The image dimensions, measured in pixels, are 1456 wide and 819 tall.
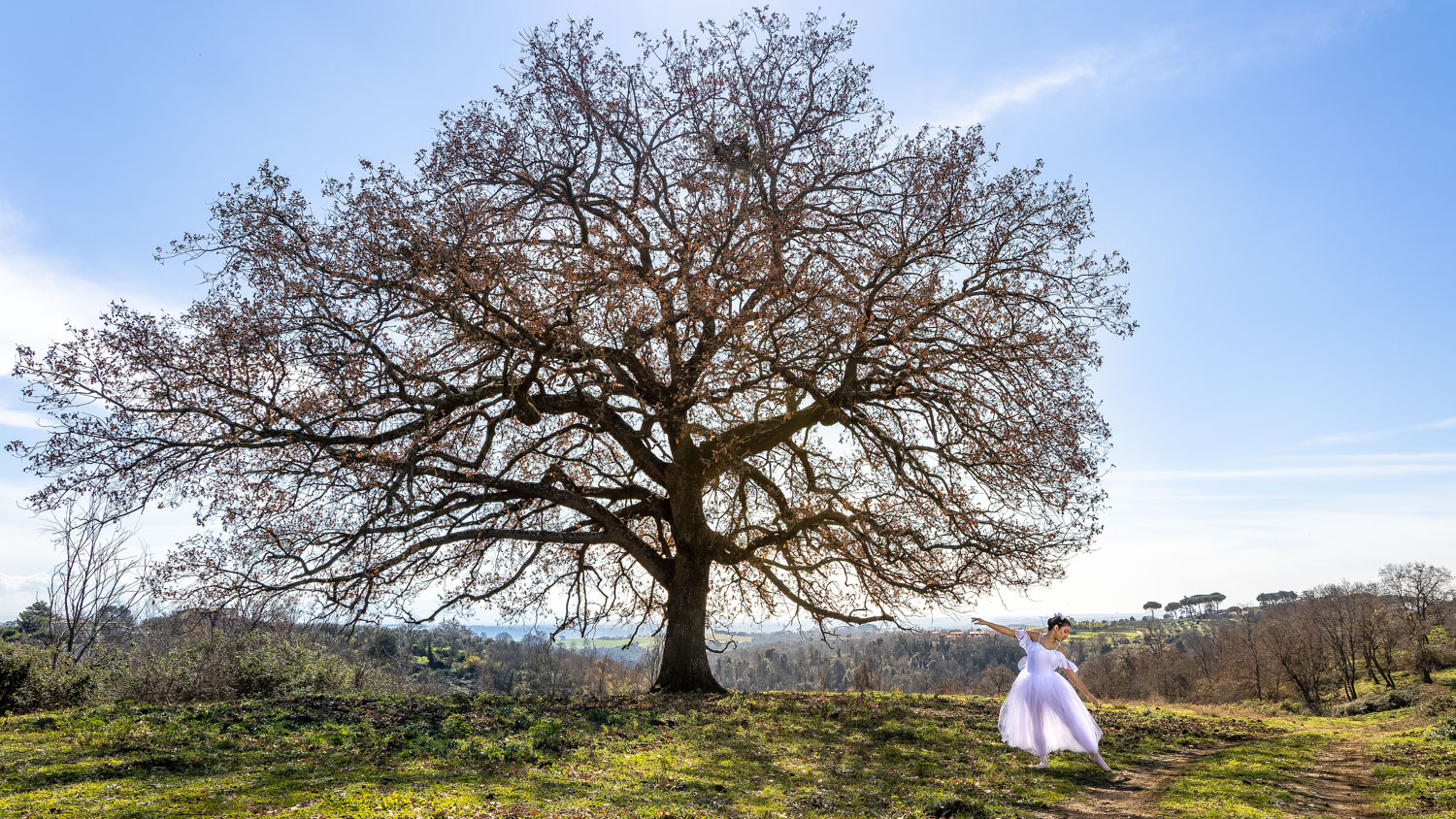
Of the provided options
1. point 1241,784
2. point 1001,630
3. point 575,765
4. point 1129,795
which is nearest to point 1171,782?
point 1241,784

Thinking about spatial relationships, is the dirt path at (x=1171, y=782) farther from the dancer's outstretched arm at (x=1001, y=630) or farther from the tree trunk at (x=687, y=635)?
the tree trunk at (x=687, y=635)

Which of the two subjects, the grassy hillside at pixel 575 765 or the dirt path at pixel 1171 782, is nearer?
the grassy hillside at pixel 575 765

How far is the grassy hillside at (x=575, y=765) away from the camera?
6.64m

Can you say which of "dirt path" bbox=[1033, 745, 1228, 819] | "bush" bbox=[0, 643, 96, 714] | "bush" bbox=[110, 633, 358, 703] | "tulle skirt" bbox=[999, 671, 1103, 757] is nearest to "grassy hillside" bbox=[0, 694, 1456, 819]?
"dirt path" bbox=[1033, 745, 1228, 819]

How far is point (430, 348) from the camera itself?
15.2 metres

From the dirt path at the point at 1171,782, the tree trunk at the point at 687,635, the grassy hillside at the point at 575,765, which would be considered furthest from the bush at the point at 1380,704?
the tree trunk at the point at 687,635

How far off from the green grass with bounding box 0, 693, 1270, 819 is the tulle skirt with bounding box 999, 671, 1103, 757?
1.52 feet

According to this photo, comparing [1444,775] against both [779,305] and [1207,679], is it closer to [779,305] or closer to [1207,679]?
[779,305]

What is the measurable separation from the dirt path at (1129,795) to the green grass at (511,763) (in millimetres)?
289

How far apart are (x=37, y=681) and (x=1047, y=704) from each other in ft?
52.3

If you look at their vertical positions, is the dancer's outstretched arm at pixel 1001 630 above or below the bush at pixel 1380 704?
above

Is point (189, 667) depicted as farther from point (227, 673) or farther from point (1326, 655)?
point (1326, 655)

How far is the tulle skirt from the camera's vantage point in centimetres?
951

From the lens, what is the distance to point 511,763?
865 cm
